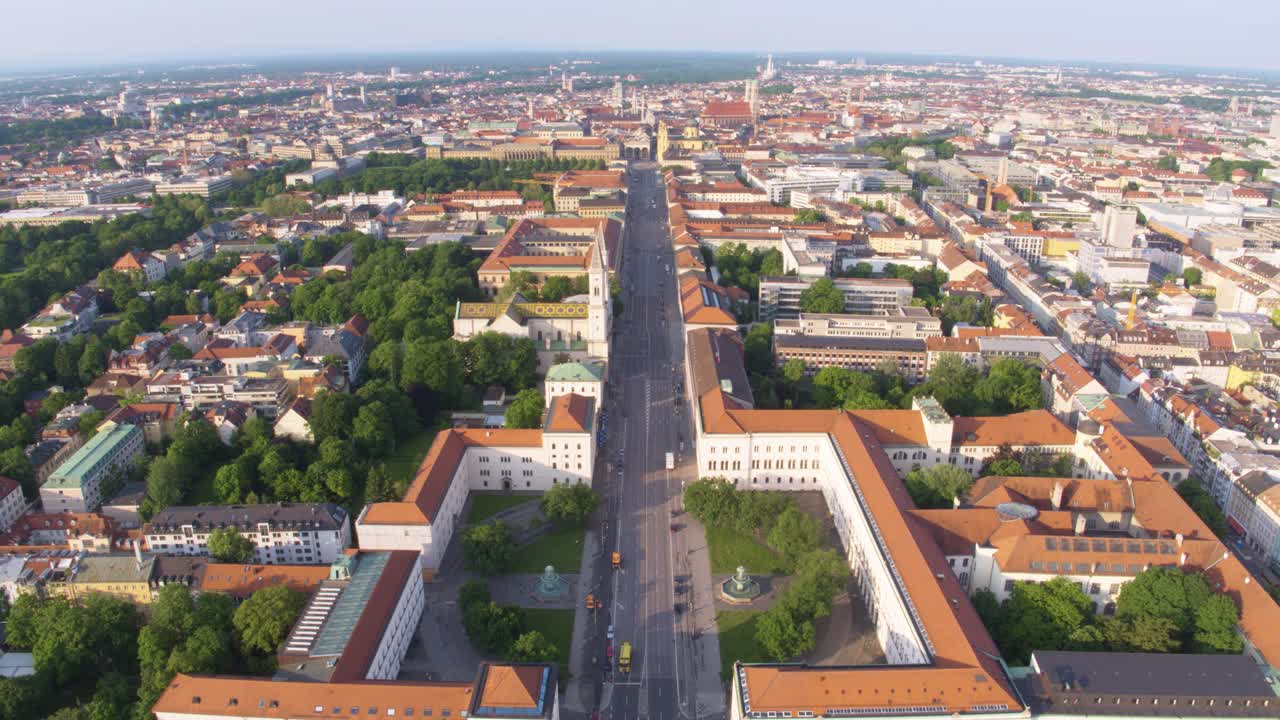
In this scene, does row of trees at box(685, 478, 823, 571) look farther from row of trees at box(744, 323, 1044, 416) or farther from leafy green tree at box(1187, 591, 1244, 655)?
leafy green tree at box(1187, 591, 1244, 655)

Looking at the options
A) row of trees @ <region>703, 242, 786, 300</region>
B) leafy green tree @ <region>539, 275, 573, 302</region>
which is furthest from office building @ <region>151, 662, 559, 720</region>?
row of trees @ <region>703, 242, 786, 300</region>

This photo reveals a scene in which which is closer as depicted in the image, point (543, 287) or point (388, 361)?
point (388, 361)

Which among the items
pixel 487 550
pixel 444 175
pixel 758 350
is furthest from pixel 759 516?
pixel 444 175

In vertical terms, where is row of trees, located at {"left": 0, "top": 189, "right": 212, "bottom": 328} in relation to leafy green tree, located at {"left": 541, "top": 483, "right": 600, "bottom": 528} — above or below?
above

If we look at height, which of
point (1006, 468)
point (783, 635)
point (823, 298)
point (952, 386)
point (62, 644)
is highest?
point (823, 298)

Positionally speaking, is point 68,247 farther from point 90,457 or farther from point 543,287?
point 90,457

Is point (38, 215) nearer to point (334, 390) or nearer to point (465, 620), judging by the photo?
point (334, 390)

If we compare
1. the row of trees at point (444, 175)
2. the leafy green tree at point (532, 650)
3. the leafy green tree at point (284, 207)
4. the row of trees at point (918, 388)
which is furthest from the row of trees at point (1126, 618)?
the row of trees at point (444, 175)
